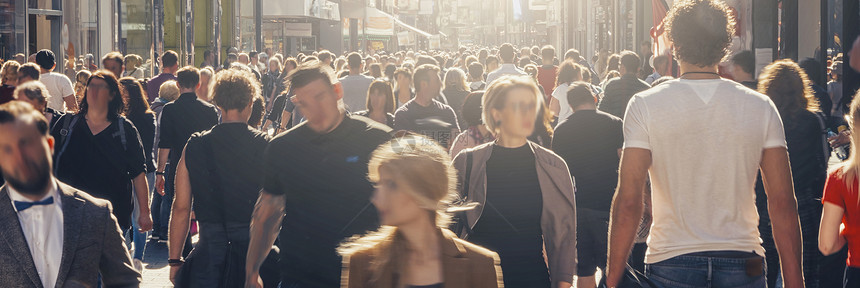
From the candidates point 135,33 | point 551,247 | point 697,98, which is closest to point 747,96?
point 697,98

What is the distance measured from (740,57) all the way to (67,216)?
5.40 m

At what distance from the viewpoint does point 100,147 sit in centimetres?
712

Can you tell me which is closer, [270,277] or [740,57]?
[270,277]

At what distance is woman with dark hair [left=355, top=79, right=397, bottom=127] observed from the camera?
9008 millimetres

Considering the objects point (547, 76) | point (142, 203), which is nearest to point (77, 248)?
point (142, 203)

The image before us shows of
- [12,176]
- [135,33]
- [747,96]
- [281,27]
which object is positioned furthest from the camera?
[281,27]

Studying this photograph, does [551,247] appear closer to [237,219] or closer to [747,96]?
[747,96]

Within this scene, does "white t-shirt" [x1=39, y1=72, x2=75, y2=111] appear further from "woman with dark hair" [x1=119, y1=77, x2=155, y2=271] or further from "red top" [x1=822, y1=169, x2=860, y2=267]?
"red top" [x1=822, y1=169, x2=860, y2=267]

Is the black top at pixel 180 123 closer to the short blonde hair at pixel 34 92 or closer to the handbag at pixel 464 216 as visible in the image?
the short blonde hair at pixel 34 92

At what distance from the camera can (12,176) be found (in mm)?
3484

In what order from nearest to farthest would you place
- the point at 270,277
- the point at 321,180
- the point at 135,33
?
the point at 321,180
the point at 270,277
the point at 135,33

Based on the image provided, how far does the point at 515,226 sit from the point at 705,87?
1188 millimetres

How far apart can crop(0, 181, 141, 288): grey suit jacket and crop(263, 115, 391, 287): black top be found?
41.6 inches

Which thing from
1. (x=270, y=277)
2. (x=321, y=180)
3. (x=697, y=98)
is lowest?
(x=270, y=277)
